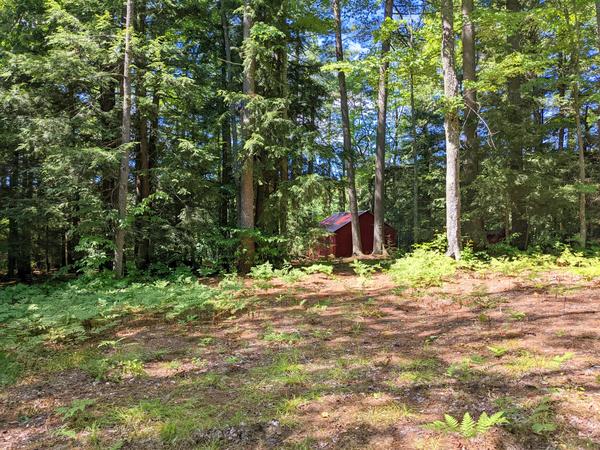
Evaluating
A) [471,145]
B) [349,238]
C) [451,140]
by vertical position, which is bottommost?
[349,238]

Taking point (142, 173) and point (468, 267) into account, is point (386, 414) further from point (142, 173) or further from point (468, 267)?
point (142, 173)

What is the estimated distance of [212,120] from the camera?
41.3 ft

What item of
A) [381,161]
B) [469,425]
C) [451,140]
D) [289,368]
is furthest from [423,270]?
[381,161]

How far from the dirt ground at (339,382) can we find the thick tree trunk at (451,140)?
303cm

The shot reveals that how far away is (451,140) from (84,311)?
8478 millimetres

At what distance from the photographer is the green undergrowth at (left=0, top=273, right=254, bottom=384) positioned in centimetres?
515

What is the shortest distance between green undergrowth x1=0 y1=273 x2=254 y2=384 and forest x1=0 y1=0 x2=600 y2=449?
6 cm

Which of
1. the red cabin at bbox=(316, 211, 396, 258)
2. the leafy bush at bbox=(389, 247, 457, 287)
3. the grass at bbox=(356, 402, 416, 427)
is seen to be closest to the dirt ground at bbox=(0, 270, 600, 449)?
the grass at bbox=(356, 402, 416, 427)

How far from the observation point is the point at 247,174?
10.7 meters

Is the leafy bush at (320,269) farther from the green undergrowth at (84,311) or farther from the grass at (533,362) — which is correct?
the grass at (533,362)

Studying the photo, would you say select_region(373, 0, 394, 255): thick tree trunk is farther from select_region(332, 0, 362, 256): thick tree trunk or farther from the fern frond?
the fern frond

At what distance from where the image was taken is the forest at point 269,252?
3080mm

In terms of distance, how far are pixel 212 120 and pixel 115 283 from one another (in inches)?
233

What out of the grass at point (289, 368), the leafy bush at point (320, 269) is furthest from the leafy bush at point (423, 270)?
the leafy bush at point (320, 269)
